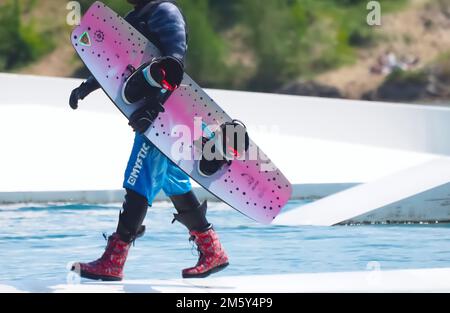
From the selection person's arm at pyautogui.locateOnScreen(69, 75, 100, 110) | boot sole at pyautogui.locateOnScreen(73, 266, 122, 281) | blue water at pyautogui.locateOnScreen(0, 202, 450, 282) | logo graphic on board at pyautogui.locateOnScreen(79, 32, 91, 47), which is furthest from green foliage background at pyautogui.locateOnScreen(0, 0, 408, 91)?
boot sole at pyautogui.locateOnScreen(73, 266, 122, 281)

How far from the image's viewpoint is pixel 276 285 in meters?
5.95

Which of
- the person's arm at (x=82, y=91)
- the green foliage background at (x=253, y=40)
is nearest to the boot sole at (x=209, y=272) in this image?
the person's arm at (x=82, y=91)

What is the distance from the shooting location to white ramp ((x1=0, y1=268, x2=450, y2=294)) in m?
5.80

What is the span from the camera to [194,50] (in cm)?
2767

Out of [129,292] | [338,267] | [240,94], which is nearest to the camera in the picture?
[129,292]

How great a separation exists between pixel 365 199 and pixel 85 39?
120 inches

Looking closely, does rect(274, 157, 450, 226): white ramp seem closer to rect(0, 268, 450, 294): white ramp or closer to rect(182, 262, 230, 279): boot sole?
rect(0, 268, 450, 294): white ramp

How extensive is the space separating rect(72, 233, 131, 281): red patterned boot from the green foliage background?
21366 millimetres

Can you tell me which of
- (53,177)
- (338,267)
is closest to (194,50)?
(53,177)

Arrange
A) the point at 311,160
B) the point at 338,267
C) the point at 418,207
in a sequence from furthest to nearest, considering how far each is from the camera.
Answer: the point at 311,160 < the point at 418,207 < the point at 338,267

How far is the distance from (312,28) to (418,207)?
2220 centimetres

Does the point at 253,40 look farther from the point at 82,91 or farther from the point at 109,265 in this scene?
the point at 109,265

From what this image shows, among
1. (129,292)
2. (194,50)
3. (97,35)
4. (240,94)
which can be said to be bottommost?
(129,292)

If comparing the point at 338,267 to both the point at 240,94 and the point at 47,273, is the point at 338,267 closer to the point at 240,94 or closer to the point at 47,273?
the point at 47,273
